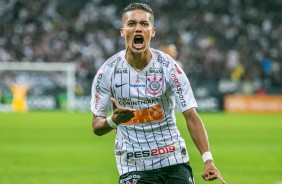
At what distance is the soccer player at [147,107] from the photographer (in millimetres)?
5102

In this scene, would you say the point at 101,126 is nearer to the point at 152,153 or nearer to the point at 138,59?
the point at 152,153

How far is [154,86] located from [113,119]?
49 cm

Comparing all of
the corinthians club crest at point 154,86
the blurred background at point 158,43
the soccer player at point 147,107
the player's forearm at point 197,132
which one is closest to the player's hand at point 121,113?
the soccer player at point 147,107

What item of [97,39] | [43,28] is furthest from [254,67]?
[43,28]

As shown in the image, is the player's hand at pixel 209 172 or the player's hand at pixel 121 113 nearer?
the player's hand at pixel 121 113

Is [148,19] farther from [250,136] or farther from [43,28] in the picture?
[43,28]

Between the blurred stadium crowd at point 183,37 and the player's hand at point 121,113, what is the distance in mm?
25409

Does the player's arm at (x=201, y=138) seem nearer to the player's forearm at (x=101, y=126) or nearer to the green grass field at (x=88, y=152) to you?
the player's forearm at (x=101, y=126)

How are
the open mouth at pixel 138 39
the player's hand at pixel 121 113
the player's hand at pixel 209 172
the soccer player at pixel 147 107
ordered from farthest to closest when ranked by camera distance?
1. the soccer player at pixel 147 107
2. the open mouth at pixel 138 39
3. the player's hand at pixel 209 172
4. the player's hand at pixel 121 113

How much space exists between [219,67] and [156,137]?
2681cm

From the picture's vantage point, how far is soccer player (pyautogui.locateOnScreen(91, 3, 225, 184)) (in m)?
5.10

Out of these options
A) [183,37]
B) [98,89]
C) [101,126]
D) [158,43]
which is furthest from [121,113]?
[183,37]

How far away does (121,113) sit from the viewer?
460 cm

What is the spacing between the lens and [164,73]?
5141 mm
